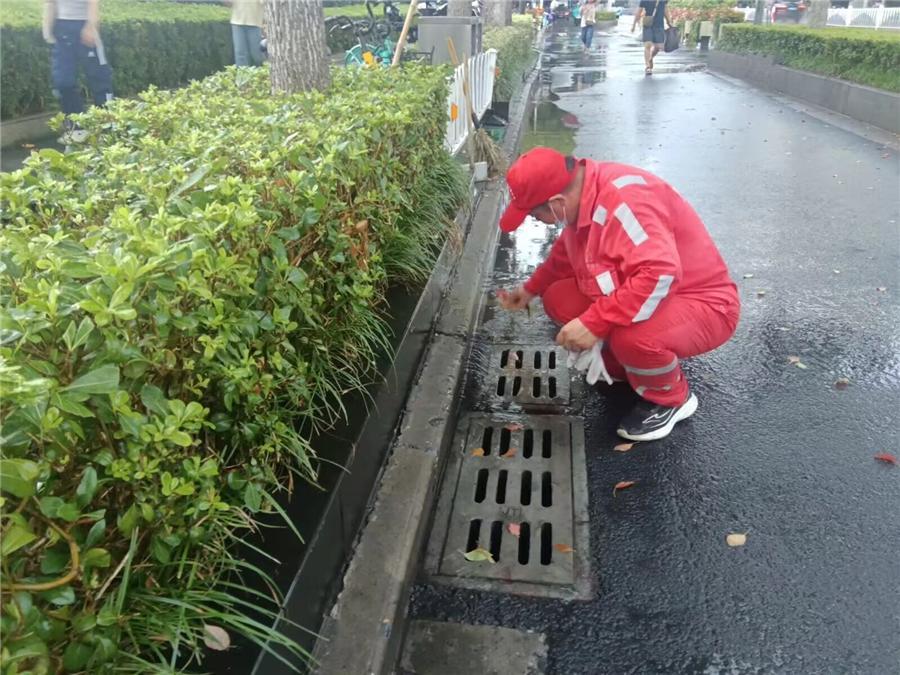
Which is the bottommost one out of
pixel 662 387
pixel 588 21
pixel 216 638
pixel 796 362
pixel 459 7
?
pixel 796 362

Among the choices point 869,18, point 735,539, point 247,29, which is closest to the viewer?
point 735,539

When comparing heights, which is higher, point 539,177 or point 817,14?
point 817,14

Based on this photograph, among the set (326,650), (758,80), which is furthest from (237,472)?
(758,80)

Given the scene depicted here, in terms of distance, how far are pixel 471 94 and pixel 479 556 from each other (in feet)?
19.6

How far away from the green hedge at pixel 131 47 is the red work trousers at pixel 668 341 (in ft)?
25.9

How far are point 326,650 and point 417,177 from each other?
9.28 feet

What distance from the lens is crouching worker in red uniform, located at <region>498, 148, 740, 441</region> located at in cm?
280

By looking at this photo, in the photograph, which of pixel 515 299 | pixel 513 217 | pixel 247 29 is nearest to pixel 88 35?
pixel 247 29

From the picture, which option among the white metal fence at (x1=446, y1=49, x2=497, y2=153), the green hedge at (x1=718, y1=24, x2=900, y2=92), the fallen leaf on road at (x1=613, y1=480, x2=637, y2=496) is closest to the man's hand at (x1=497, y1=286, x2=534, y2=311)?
the fallen leaf on road at (x1=613, y1=480, x2=637, y2=496)

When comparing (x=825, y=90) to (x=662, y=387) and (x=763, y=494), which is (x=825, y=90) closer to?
(x=662, y=387)

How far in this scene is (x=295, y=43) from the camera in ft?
16.0

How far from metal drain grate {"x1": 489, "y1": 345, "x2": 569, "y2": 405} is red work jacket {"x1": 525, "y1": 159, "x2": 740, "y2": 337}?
23.0 inches

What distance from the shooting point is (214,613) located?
1615 millimetres

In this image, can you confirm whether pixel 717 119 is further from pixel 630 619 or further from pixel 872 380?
pixel 630 619
